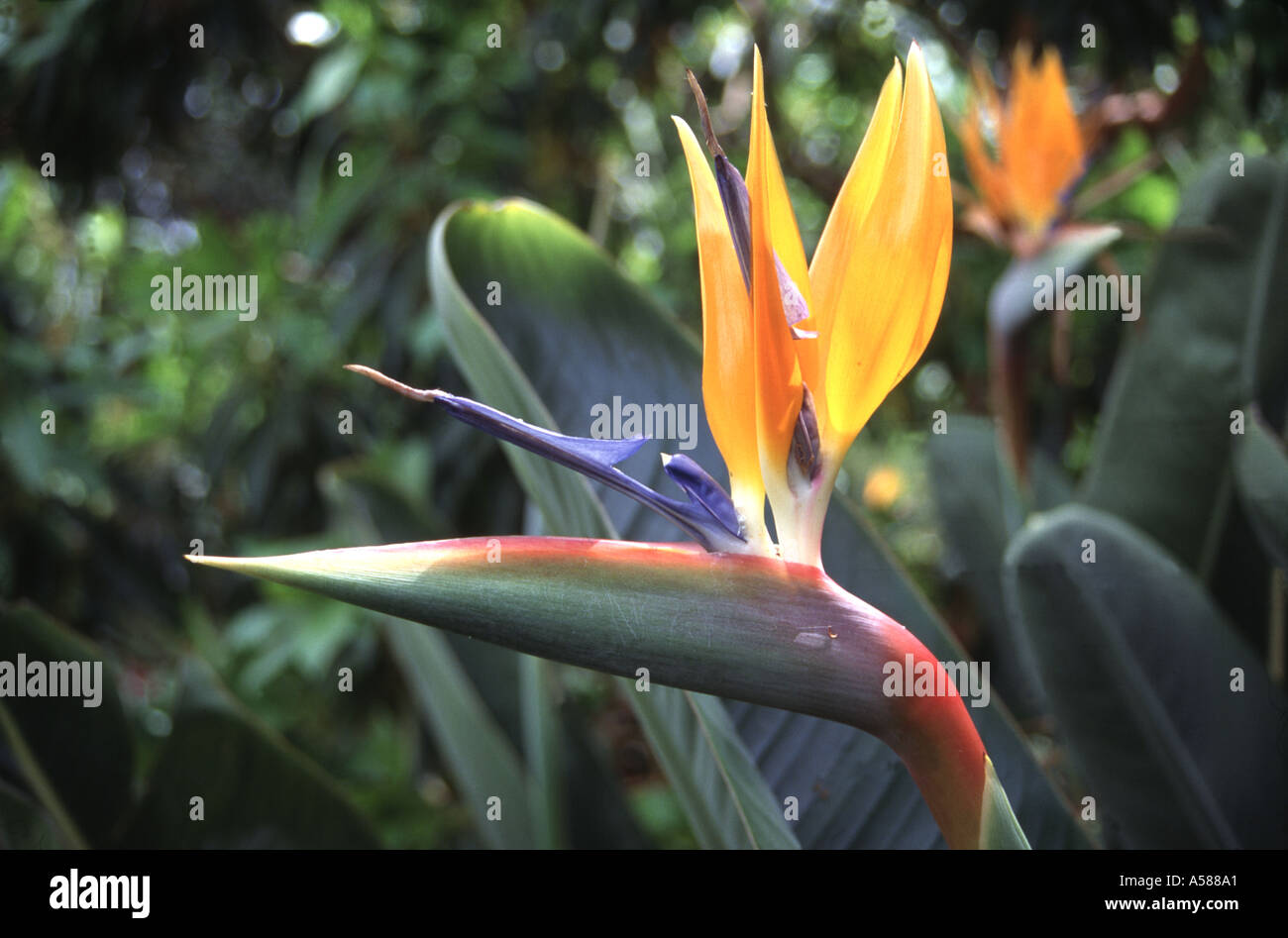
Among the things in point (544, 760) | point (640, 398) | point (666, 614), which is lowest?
point (544, 760)

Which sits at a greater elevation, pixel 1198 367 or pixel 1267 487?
pixel 1198 367

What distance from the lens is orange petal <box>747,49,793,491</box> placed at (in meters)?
0.34

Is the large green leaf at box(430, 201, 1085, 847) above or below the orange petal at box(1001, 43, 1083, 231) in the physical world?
below

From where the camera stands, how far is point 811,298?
38cm

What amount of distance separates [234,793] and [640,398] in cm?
39

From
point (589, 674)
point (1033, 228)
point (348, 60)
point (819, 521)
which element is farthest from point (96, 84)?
point (819, 521)

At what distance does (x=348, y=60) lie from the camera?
3.97ft

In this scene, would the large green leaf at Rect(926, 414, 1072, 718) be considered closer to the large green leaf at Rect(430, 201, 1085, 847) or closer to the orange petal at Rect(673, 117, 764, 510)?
the large green leaf at Rect(430, 201, 1085, 847)

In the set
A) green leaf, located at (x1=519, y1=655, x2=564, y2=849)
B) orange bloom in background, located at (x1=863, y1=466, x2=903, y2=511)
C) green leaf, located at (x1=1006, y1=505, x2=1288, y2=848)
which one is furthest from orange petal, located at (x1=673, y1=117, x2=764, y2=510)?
orange bloom in background, located at (x1=863, y1=466, x2=903, y2=511)

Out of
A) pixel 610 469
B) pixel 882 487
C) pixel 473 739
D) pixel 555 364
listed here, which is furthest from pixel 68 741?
pixel 882 487

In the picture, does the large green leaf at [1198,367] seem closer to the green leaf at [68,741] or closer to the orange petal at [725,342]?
the orange petal at [725,342]

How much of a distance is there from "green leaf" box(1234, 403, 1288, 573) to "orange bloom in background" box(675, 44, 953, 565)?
34cm

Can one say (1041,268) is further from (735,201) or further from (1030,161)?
(735,201)

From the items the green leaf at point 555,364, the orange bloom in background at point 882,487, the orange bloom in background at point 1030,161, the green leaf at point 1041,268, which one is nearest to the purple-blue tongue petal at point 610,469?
the green leaf at point 555,364
